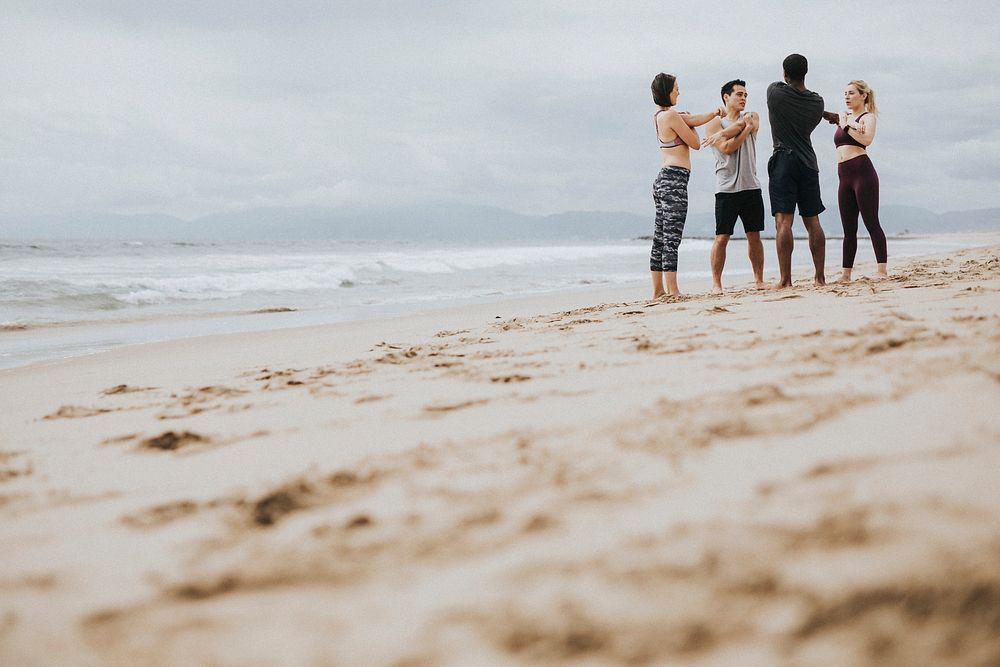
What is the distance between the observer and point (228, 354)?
4402mm

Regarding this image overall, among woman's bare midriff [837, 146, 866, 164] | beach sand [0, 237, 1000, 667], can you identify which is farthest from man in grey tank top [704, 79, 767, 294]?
beach sand [0, 237, 1000, 667]

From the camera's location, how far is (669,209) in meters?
5.48

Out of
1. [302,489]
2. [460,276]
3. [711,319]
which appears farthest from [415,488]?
[460,276]

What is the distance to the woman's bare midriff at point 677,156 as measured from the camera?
17.7 feet

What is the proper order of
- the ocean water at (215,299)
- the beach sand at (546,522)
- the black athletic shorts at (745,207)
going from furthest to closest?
1. the ocean water at (215,299)
2. the black athletic shorts at (745,207)
3. the beach sand at (546,522)

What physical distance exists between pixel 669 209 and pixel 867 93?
1.69 m

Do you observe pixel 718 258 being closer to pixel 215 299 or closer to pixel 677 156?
pixel 677 156

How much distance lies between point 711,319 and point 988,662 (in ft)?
9.13

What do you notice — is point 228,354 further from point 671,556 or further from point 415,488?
point 671,556

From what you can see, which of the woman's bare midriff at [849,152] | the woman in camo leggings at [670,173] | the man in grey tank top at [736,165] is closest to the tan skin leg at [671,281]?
the woman in camo leggings at [670,173]

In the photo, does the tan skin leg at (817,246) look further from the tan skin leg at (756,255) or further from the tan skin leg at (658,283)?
the tan skin leg at (658,283)

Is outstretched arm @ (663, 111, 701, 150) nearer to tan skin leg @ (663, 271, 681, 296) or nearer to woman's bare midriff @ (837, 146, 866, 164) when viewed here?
tan skin leg @ (663, 271, 681, 296)

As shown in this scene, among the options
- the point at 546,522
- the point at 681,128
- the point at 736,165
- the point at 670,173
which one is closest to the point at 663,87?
the point at 681,128

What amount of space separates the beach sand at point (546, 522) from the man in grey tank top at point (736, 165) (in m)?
3.41
